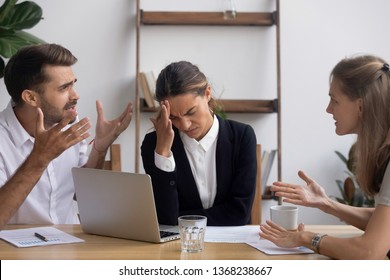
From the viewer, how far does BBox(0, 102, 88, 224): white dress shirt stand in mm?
1992

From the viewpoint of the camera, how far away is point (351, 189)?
129 inches

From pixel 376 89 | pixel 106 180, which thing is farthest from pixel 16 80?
pixel 376 89

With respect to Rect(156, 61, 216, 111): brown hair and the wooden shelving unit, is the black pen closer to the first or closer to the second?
Rect(156, 61, 216, 111): brown hair

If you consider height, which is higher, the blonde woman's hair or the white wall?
the white wall

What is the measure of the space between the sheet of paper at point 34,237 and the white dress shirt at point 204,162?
0.54 meters

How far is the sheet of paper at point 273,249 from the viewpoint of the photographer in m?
1.44

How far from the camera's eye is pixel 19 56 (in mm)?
2094

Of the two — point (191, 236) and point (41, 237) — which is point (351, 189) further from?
point (41, 237)

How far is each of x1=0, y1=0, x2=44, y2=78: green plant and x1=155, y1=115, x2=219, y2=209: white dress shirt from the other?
149 centimetres

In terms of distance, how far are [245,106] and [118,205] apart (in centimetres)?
193

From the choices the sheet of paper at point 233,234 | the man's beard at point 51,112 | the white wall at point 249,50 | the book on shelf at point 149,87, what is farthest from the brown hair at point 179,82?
the white wall at point 249,50

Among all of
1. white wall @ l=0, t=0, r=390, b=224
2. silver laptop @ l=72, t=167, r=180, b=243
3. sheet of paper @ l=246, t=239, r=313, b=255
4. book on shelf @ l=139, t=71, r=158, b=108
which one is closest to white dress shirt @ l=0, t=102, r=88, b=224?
silver laptop @ l=72, t=167, r=180, b=243

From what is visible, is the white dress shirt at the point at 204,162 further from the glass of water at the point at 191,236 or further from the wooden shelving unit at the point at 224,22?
the wooden shelving unit at the point at 224,22
